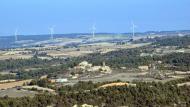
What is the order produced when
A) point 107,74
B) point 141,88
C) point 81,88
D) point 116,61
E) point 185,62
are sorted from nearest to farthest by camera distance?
1. point 141,88
2. point 81,88
3. point 107,74
4. point 185,62
5. point 116,61

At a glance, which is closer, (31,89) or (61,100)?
(61,100)

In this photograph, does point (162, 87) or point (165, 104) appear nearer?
point (165, 104)

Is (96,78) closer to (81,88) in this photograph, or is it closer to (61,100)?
(81,88)

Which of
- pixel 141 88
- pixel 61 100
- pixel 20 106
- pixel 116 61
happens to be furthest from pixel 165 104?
pixel 116 61

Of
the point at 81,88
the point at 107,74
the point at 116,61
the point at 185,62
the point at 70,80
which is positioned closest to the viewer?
the point at 81,88

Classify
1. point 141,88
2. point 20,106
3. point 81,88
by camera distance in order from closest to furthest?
point 20,106
point 141,88
point 81,88

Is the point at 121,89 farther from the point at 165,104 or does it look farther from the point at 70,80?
the point at 70,80

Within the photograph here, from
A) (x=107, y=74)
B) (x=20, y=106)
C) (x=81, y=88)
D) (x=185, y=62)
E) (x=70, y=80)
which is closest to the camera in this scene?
(x=20, y=106)

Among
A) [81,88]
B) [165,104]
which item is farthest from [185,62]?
[165,104]
